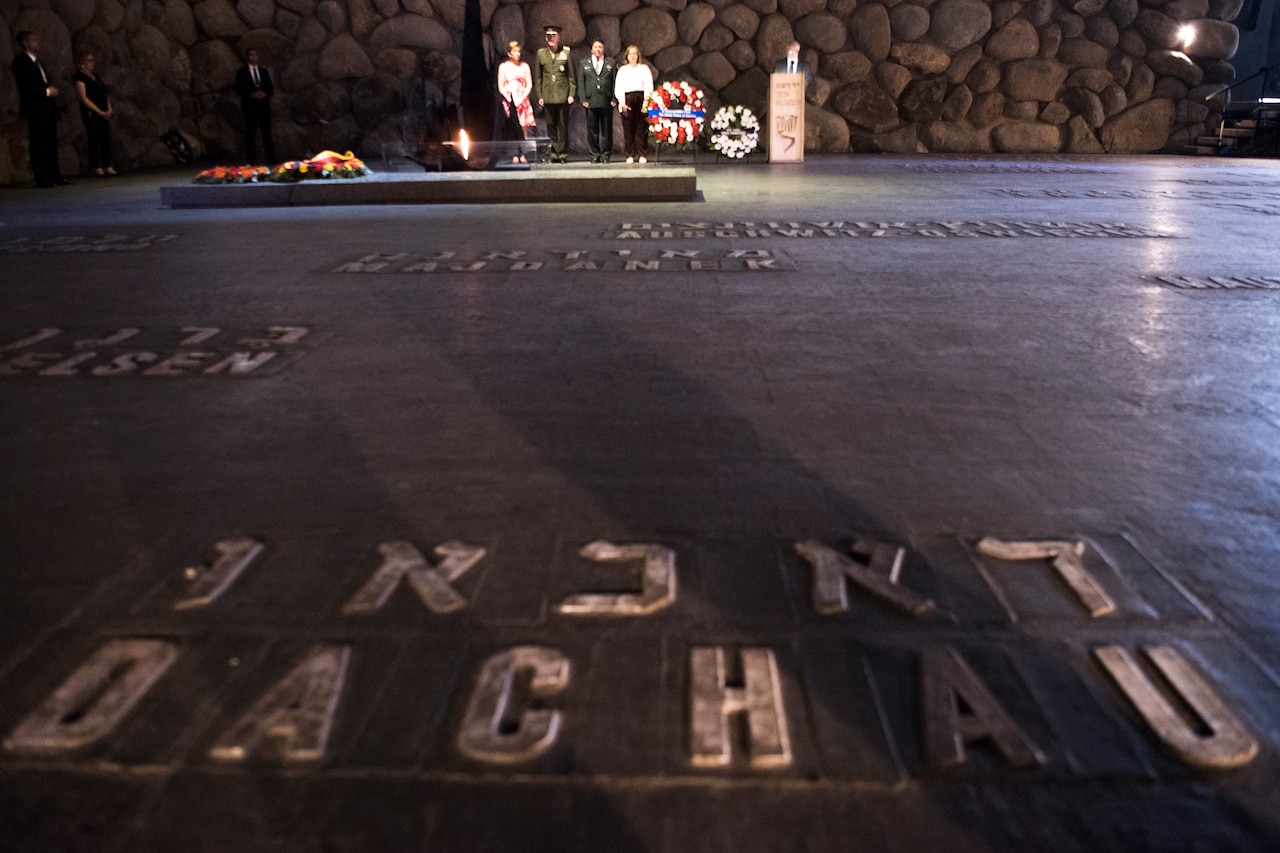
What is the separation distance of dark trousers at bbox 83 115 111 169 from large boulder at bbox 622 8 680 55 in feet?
24.1

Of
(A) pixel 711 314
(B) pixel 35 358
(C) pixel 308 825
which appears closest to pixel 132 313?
(B) pixel 35 358

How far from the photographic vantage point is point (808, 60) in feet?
52.7

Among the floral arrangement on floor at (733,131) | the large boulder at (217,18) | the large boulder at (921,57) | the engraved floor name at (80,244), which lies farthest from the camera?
the large boulder at (921,57)

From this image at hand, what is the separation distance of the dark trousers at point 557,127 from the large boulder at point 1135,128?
898 cm

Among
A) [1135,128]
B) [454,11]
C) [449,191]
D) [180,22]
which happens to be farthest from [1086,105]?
[180,22]

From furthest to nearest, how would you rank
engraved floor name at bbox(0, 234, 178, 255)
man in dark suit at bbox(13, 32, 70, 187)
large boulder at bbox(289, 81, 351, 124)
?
large boulder at bbox(289, 81, 351, 124) < man in dark suit at bbox(13, 32, 70, 187) < engraved floor name at bbox(0, 234, 178, 255)

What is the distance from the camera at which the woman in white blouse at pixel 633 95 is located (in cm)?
1246

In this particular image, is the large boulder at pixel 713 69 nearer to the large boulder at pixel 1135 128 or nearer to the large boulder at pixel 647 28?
the large boulder at pixel 647 28

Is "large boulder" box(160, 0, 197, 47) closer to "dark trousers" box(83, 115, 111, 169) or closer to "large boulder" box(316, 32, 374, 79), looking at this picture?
"large boulder" box(316, 32, 374, 79)

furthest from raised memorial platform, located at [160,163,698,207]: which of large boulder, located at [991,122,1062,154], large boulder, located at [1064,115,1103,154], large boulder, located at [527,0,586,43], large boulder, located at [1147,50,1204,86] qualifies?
large boulder, located at [1147,50,1204,86]

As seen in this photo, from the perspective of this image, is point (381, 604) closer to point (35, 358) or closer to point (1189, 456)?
point (1189, 456)

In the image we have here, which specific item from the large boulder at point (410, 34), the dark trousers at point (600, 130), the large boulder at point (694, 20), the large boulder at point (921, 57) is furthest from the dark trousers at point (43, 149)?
the large boulder at point (921, 57)

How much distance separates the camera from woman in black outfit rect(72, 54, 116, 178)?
11750mm

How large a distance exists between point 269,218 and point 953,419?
21.3 feet
